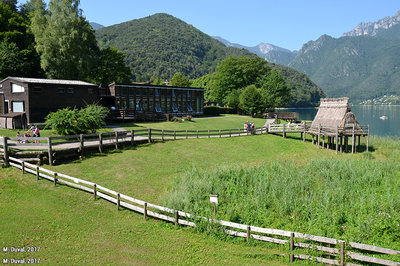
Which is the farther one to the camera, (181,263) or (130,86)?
(130,86)

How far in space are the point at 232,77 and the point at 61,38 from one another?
140 ft

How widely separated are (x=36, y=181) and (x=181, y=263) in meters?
11.0

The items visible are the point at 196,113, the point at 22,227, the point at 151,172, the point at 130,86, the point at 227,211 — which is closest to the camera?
the point at 22,227

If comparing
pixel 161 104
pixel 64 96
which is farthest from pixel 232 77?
pixel 64 96

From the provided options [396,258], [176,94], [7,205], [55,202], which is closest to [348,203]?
[396,258]

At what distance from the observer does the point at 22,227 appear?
33.5ft

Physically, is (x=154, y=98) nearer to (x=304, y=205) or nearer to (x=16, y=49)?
(x=16, y=49)

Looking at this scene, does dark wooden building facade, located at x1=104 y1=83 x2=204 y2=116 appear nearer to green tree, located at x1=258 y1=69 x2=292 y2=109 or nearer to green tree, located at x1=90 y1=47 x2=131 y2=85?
green tree, located at x1=90 y1=47 x2=131 y2=85

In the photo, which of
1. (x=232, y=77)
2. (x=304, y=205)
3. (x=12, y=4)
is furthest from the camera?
(x=232, y=77)

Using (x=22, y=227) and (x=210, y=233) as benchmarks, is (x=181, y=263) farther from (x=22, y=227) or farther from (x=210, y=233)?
(x=22, y=227)

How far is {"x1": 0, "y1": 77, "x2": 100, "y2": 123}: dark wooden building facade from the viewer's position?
28.2m

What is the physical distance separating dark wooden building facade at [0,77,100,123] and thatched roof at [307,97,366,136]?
29.9 meters

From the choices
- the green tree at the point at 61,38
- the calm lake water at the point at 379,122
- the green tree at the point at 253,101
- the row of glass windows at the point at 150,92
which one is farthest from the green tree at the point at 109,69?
the calm lake water at the point at 379,122

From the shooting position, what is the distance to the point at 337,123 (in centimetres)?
3117
